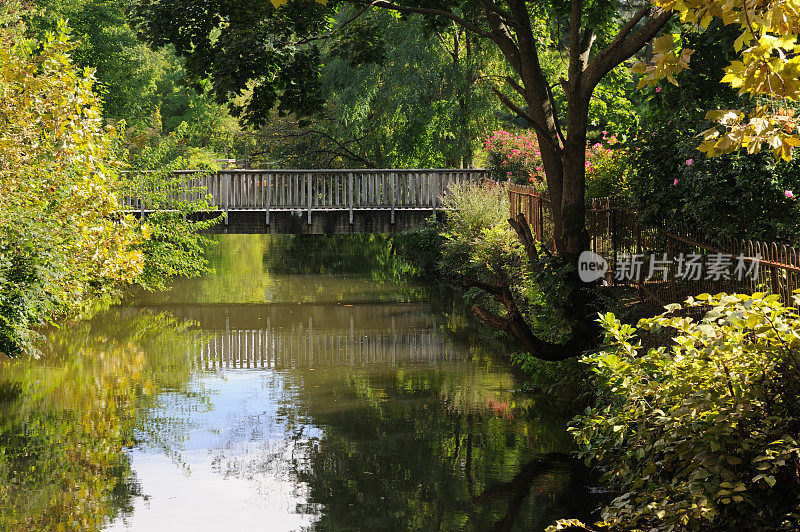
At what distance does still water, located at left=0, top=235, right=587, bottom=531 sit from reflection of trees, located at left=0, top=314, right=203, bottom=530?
2 cm

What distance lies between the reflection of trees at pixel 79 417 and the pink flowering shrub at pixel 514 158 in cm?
1132

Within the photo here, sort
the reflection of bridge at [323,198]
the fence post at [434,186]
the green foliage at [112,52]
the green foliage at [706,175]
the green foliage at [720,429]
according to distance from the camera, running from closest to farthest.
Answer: the green foliage at [720,429]
the green foliage at [706,175]
the reflection of bridge at [323,198]
the fence post at [434,186]
the green foliage at [112,52]

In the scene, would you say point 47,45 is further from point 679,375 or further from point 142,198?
point 679,375

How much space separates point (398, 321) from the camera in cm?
1828

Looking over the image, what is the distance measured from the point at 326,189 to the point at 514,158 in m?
5.49

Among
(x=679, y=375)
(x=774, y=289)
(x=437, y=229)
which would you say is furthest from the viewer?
(x=437, y=229)

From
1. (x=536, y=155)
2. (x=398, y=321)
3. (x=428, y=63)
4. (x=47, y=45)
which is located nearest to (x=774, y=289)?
(x=398, y=321)

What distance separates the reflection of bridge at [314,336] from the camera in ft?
47.5

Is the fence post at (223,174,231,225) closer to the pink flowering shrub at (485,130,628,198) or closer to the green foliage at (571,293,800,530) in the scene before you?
the pink flowering shrub at (485,130,628,198)

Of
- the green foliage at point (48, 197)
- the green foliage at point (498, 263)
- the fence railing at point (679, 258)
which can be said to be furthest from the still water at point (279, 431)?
the fence railing at point (679, 258)

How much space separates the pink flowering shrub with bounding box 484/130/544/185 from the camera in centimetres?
2572

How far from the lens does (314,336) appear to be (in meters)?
16.7

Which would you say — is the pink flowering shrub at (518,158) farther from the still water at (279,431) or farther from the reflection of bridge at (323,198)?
the still water at (279,431)

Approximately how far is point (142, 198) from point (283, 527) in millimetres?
16295
